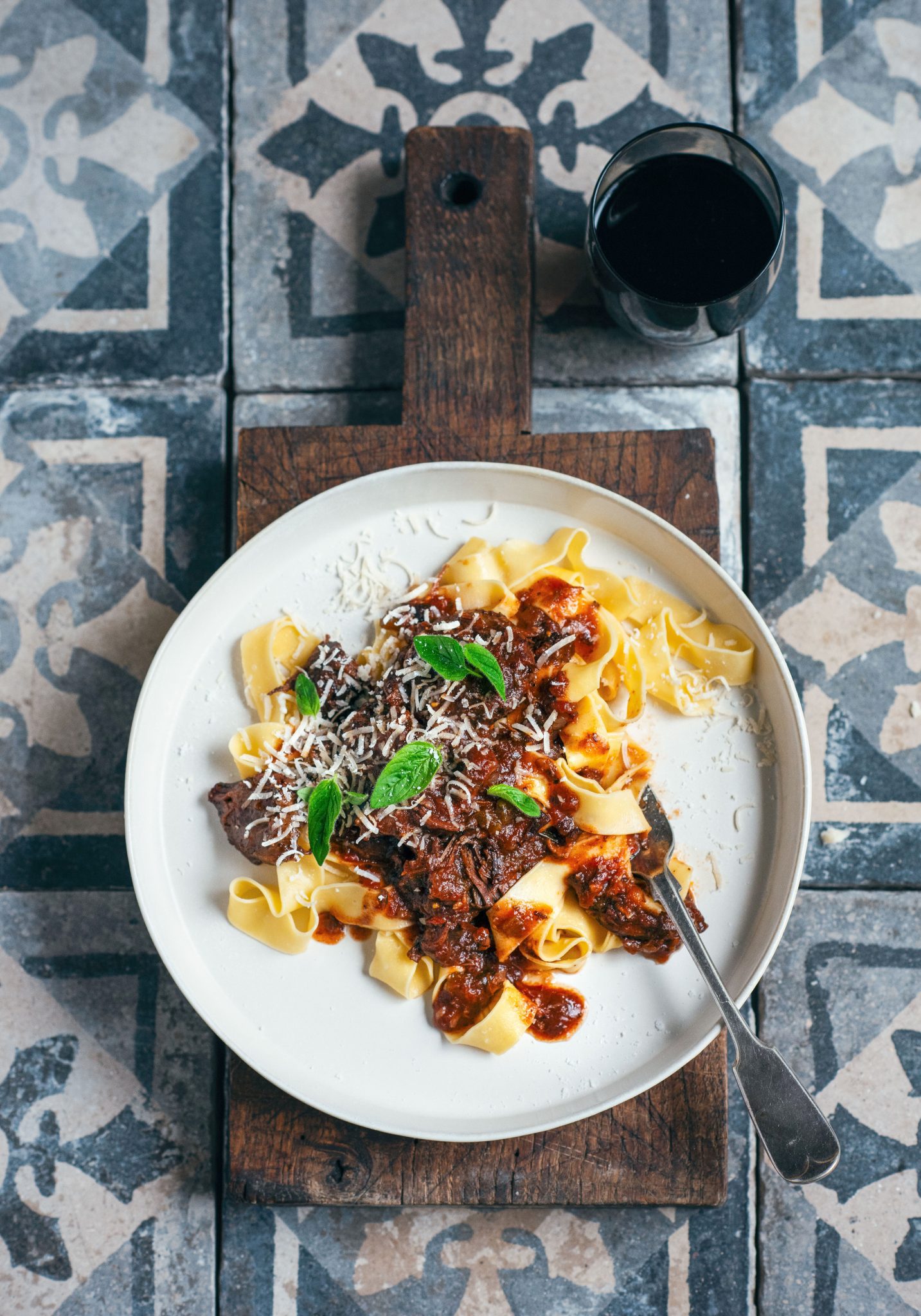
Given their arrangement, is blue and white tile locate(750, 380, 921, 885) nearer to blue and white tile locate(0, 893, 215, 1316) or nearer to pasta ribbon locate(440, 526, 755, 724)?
pasta ribbon locate(440, 526, 755, 724)

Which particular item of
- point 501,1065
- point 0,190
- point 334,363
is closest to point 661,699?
point 501,1065

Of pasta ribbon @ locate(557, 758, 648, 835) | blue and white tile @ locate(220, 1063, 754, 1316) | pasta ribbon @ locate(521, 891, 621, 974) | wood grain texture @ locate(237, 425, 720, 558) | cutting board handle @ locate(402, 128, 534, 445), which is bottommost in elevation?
blue and white tile @ locate(220, 1063, 754, 1316)

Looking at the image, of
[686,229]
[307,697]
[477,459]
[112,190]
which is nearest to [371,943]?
[307,697]

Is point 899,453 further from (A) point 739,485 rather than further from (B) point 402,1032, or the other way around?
(B) point 402,1032

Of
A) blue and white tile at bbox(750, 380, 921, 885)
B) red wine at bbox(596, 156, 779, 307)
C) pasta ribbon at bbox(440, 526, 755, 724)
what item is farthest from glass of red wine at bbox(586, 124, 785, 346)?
pasta ribbon at bbox(440, 526, 755, 724)

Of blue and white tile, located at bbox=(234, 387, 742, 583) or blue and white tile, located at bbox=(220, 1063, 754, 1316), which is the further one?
blue and white tile, located at bbox=(234, 387, 742, 583)

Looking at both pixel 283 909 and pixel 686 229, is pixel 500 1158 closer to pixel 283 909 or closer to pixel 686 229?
pixel 283 909
